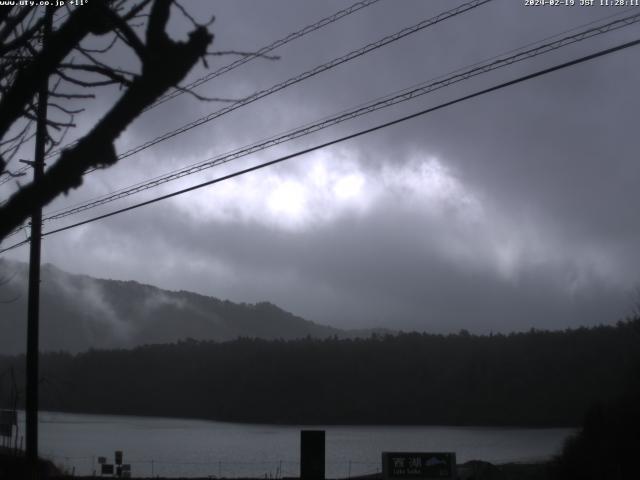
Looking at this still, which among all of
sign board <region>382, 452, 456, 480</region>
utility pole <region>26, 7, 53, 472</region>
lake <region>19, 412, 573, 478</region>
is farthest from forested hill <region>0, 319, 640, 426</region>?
utility pole <region>26, 7, 53, 472</region>

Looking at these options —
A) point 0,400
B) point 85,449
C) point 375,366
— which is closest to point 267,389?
point 375,366

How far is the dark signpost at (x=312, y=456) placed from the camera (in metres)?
16.3

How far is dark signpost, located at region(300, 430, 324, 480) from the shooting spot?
16.3 metres

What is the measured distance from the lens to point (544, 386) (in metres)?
119

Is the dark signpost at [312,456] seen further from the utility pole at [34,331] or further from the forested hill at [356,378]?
the forested hill at [356,378]

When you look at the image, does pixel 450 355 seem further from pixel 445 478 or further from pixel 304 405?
pixel 445 478

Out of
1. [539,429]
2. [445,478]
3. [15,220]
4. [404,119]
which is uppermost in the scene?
[404,119]

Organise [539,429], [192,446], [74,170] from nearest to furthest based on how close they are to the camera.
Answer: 1. [74,170]
2. [192,446]
3. [539,429]

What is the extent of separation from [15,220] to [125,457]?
68670mm

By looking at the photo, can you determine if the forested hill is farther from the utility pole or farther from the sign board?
the utility pole

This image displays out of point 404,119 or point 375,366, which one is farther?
point 375,366

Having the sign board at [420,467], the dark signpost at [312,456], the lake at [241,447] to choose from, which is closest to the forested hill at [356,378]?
the lake at [241,447]

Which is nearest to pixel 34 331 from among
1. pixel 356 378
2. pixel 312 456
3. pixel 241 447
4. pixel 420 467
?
pixel 312 456

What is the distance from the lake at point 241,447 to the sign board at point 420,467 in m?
22.2
